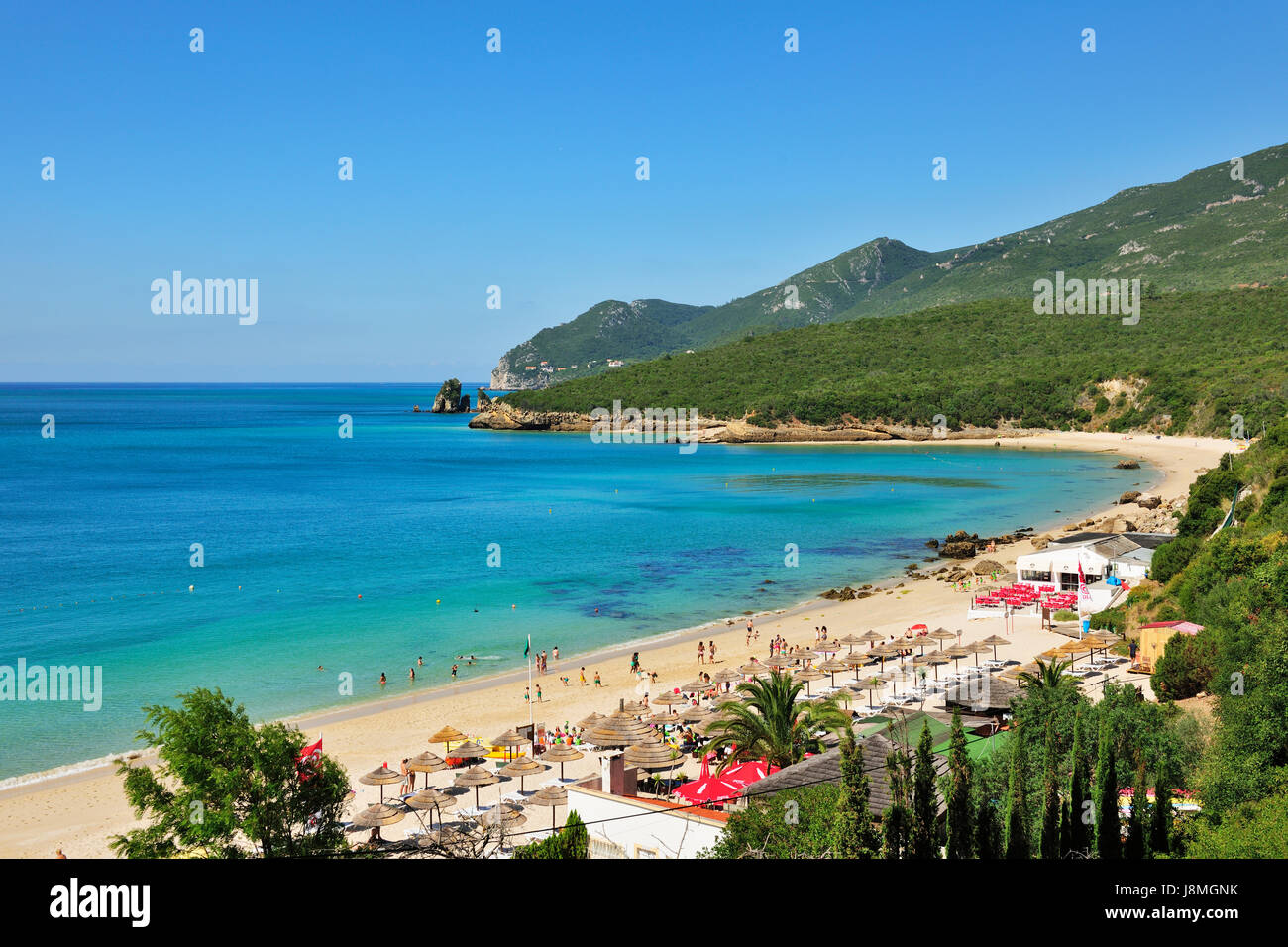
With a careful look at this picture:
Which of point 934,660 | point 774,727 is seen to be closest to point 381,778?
point 774,727

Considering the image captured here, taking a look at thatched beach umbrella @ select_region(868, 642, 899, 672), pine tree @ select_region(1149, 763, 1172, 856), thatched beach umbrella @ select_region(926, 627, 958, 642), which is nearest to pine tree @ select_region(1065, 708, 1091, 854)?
pine tree @ select_region(1149, 763, 1172, 856)

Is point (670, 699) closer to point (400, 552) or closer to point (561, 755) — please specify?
point (561, 755)

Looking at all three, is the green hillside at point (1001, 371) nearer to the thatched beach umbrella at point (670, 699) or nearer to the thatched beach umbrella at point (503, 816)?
the thatched beach umbrella at point (670, 699)

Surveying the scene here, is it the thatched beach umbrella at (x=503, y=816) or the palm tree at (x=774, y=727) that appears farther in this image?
the palm tree at (x=774, y=727)

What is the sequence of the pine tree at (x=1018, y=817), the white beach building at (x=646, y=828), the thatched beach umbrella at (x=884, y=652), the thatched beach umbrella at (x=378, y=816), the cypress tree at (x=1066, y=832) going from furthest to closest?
the thatched beach umbrella at (x=884, y=652), the thatched beach umbrella at (x=378, y=816), the white beach building at (x=646, y=828), the cypress tree at (x=1066, y=832), the pine tree at (x=1018, y=817)

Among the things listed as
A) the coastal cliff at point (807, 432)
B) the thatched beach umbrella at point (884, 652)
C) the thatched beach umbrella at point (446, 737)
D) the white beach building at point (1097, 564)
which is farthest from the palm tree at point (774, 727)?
the coastal cliff at point (807, 432)
